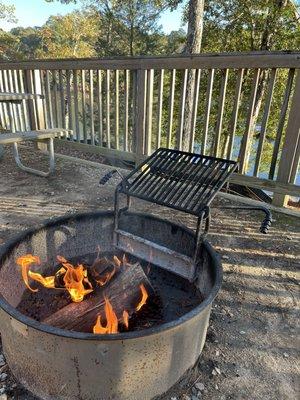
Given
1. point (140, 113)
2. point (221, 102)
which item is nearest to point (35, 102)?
point (140, 113)

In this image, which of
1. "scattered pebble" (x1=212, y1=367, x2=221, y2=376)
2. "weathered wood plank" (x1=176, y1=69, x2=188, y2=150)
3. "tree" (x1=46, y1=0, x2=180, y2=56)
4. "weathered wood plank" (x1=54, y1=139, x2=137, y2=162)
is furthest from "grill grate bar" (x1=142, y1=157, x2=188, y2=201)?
"tree" (x1=46, y1=0, x2=180, y2=56)

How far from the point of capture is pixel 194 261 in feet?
6.10

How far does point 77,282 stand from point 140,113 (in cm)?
270

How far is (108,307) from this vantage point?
149 cm

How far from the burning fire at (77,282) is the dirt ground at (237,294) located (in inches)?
16.2

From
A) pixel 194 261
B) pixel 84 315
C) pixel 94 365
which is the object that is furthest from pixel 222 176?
pixel 94 365

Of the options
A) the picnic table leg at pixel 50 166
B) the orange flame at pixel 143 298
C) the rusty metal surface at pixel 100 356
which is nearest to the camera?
the rusty metal surface at pixel 100 356

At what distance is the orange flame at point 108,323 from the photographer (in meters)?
1.40

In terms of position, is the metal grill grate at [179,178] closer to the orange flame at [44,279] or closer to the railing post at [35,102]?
the orange flame at [44,279]

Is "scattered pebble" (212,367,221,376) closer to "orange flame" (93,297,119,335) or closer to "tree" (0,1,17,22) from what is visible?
"orange flame" (93,297,119,335)

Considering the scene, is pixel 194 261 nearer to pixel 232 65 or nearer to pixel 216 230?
pixel 216 230

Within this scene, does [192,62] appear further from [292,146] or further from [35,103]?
[35,103]

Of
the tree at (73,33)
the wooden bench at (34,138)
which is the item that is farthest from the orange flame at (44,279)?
the tree at (73,33)

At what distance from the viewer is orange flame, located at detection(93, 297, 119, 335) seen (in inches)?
55.1
